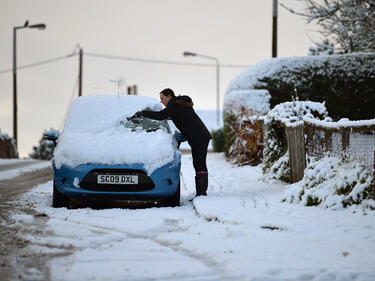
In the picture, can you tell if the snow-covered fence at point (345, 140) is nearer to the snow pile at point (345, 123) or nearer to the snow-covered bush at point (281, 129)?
the snow pile at point (345, 123)

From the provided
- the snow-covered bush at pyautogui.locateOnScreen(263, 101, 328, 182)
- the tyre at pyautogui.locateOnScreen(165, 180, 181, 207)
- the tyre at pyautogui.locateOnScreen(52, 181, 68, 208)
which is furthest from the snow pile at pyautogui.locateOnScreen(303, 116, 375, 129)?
the tyre at pyautogui.locateOnScreen(52, 181, 68, 208)

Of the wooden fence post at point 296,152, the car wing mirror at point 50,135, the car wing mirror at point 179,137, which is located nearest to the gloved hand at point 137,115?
the car wing mirror at point 179,137

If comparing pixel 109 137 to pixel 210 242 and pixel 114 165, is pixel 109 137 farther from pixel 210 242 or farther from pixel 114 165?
pixel 210 242

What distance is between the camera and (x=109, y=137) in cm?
690

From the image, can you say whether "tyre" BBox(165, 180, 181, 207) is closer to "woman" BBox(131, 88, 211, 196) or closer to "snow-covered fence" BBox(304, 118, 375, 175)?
"woman" BBox(131, 88, 211, 196)

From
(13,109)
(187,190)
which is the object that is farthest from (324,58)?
(13,109)

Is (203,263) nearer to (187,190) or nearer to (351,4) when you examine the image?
(187,190)

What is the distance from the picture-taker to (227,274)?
3512mm

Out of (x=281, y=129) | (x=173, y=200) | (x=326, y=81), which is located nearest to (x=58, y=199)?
(x=173, y=200)

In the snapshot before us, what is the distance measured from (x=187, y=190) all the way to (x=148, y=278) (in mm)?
5556

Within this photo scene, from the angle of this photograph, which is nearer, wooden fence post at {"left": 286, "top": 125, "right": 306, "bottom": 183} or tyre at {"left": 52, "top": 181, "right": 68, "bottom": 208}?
tyre at {"left": 52, "top": 181, "right": 68, "bottom": 208}

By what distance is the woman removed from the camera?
284 inches

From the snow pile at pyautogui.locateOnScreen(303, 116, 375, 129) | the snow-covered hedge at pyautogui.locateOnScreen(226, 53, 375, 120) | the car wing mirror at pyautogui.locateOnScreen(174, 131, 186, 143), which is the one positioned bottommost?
the car wing mirror at pyautogui.locateOnScreen(174, 131, 186, 143)

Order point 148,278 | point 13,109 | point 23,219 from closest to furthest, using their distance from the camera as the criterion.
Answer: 1. point 148,278
2. point 23,219
3. point 13,109
